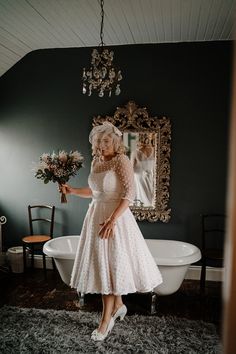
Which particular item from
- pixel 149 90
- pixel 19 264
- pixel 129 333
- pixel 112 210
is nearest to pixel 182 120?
pixel 149 90

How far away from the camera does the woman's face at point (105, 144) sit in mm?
2703

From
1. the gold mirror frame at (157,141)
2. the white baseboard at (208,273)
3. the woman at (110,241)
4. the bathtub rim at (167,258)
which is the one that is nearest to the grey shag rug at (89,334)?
the woman at (110,241)

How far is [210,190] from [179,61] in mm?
1673

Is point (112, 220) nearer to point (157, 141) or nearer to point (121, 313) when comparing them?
point (121, 313)

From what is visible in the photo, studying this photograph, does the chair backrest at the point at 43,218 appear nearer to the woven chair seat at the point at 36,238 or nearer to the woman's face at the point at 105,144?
the woven chair seat at the point at 36,238

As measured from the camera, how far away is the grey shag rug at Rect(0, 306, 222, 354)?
98.7 inches

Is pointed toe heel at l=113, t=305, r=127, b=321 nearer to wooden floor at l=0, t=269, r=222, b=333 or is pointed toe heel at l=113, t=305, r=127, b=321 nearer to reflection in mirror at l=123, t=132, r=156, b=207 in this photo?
wooden floor at l=0, t=269, r=222, b=333

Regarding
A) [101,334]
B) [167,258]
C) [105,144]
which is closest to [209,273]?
[167,258]

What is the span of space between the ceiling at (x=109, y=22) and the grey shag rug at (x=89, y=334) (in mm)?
2929

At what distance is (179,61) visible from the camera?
13.1 feet

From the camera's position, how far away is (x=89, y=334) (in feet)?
8.86

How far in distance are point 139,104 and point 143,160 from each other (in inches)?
28.5

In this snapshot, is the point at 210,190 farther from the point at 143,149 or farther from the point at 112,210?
the point at 112,210

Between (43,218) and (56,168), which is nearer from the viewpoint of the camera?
(56,168)
